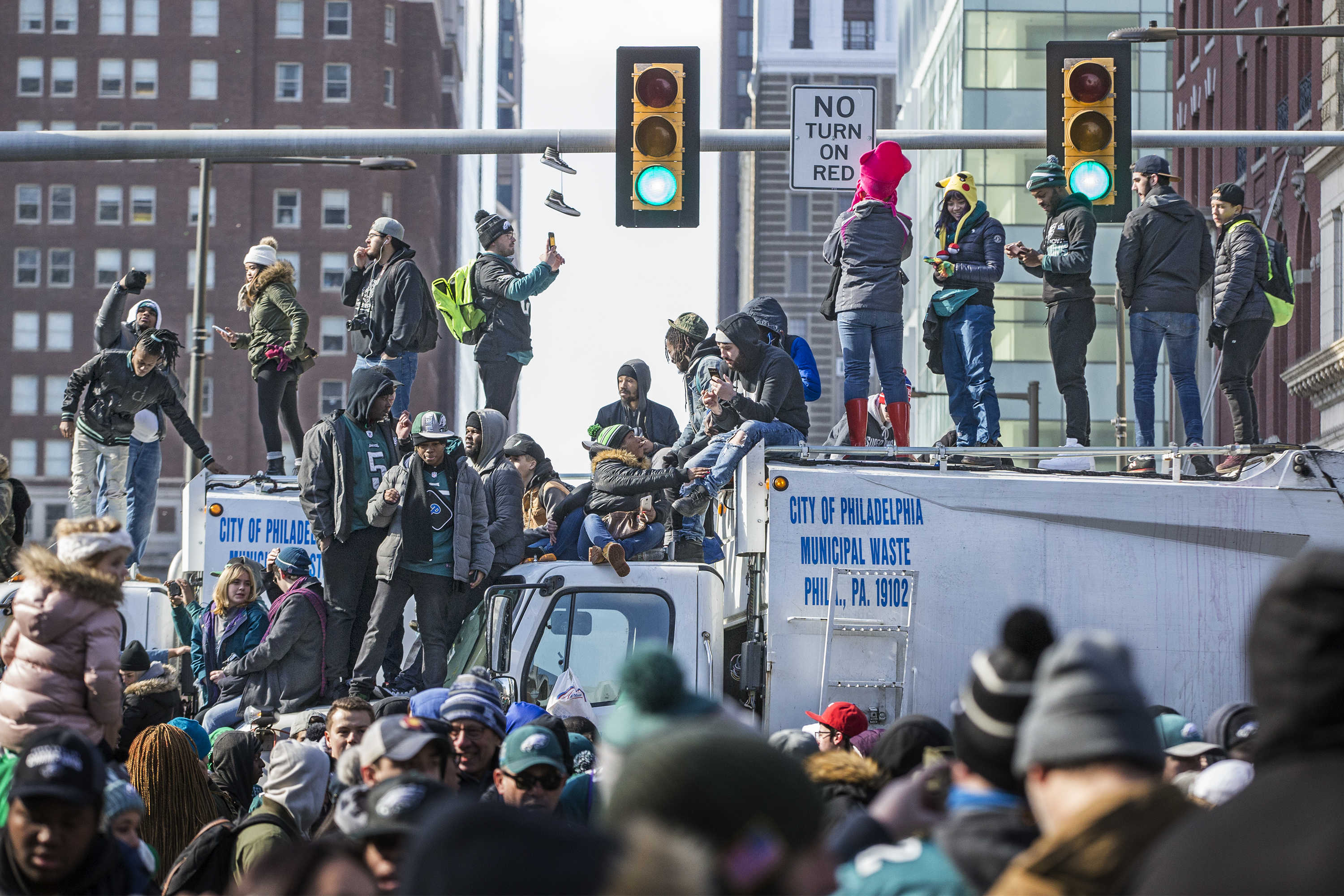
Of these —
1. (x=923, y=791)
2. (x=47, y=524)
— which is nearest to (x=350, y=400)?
(x=923, y=791)

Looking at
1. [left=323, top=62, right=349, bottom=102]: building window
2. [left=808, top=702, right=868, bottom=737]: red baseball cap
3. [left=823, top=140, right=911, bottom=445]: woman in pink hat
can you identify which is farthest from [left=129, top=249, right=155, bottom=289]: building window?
[left=808, top=702, right=868, bottom=737]: red baseball cap

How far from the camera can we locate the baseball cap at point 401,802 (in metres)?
4.32

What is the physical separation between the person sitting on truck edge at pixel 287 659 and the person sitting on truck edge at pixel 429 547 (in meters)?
0.30

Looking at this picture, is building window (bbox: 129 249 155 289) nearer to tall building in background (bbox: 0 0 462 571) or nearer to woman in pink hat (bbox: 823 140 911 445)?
tall building in background (bbox: 0 0 462 571)

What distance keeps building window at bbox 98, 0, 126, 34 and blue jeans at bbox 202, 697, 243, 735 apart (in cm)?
8651

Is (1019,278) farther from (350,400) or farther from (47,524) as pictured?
(47,524)

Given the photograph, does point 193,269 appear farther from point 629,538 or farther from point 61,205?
point 629,538

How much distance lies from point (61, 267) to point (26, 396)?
20.9 ft

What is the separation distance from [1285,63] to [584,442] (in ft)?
93.0

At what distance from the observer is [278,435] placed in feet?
48.9

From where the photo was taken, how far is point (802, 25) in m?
149

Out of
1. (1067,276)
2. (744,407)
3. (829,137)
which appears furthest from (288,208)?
(744,407)

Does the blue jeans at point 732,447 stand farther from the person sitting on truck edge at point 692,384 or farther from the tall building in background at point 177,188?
the tall building in background at point 177,188

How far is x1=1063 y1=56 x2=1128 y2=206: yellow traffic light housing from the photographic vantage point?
13.8m
